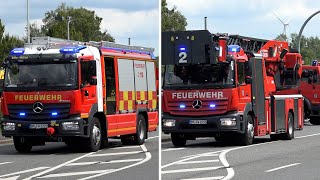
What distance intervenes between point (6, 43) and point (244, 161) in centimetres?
1115

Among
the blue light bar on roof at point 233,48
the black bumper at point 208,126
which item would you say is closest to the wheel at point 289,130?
the black bumper at point 208,126

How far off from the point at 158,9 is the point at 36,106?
200 inches

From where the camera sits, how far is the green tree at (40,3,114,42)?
1.90 metres

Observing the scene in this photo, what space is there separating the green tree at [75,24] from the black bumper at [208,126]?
13289 mm

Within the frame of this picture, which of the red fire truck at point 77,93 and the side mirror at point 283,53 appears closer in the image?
the red fire truck at point 77,93

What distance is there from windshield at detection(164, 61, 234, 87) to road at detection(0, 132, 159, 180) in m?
12.4

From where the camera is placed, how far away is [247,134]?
1608 centimetres

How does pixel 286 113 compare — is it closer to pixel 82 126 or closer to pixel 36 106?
pixel 82 126

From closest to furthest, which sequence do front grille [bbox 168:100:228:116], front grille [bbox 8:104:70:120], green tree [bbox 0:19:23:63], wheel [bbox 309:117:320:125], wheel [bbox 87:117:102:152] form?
green tree [bbox 0:19:23:63], wheel [bbox 87:117:102:152], front grille [bbox 8:104:70:120], front grille [bbox 168:100:228:116], wheel [bbox 309:117:320:125]

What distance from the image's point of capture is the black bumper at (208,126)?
15.3 metres

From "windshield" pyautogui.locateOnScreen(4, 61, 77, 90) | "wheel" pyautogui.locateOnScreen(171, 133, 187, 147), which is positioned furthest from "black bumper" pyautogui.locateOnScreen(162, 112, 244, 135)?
"windshield" pyautogui.locateOnScreen(4, 61, 77, 90)

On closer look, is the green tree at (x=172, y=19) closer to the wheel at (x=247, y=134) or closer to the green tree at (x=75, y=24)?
the green tree at (x=75, y=24)

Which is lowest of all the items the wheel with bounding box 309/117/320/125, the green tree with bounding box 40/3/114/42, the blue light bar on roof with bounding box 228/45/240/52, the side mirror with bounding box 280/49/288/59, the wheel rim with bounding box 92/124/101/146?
the wheel with bounding box 309/117/320/125

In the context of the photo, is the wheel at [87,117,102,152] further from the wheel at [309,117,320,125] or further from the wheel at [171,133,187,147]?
the wheel at [309,117,320,125]
